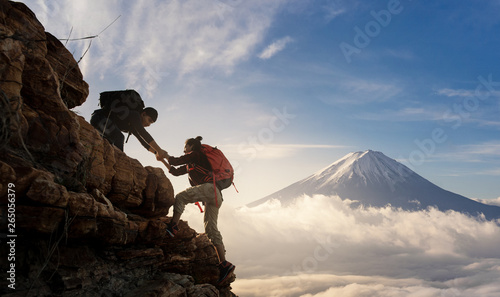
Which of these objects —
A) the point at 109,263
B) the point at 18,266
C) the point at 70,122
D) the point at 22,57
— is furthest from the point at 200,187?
the point at 22,57

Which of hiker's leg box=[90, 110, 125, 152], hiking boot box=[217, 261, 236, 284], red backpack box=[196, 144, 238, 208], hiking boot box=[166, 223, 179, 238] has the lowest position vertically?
hiking boot box=[217, 261, 236, 284]

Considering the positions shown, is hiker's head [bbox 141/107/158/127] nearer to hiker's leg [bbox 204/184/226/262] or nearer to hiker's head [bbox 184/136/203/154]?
hiker's head [bbox 184/136/203/154]

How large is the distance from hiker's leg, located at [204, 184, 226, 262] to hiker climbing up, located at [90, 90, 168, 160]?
1.77 m

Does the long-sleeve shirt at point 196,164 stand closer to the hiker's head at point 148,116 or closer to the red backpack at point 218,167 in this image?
the red backpack at point 218,167

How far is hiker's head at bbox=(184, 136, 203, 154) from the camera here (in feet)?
27.5

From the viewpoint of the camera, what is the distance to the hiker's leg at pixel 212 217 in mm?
8336

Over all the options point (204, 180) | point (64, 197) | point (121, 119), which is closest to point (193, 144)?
point (204, 180)

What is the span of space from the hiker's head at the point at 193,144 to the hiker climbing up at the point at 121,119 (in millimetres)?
687

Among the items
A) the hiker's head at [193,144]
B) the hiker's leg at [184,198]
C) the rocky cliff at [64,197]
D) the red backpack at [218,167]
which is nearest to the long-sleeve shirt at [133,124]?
the rocky cliff at [64,197]

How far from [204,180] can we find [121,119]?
115 inches

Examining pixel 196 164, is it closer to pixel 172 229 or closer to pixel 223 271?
pixel 172 229

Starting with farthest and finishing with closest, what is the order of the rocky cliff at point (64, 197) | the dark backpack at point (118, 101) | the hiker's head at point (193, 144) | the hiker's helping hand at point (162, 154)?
the hiker's helping hand at point (162, 154) → the hiker's head at point (193, 144) → the dark backpack at point (118, 101) → the rocky cliff at point (64, 197)

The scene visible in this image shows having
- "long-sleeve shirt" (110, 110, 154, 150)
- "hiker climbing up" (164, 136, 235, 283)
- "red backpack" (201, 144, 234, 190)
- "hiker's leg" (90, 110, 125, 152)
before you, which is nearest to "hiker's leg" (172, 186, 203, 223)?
"hiker climbing up" (164, 136, 235, 283)

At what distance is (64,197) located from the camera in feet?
16.1
